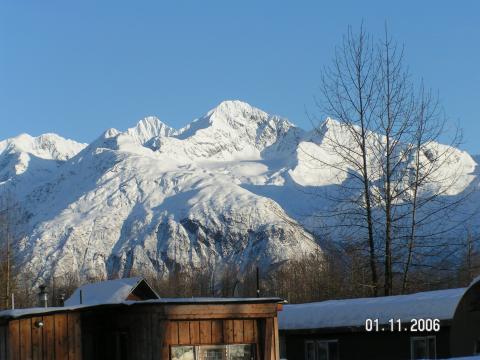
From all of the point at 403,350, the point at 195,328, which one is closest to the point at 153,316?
the point at 195,328

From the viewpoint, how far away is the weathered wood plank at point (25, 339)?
72.7 ft

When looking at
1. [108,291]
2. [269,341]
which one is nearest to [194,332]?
[269,341]

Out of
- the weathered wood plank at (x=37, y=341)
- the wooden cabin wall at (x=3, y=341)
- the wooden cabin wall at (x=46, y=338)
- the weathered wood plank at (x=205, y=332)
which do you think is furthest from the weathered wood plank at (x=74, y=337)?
the weathered wood plank at (x=205, y=332)

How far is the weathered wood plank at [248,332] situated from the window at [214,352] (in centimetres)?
12

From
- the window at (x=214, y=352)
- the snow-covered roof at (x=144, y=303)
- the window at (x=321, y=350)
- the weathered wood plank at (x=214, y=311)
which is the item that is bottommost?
the window at (x=321, y=350)

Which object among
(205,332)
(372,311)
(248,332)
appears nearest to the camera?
(205,332)

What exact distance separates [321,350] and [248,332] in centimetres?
683

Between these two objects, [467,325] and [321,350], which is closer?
[467,325]

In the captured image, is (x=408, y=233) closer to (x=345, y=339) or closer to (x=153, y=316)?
(x=345, y=339)

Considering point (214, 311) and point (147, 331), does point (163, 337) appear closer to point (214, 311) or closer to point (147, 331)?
point (147, 331)

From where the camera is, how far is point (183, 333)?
22500 mm

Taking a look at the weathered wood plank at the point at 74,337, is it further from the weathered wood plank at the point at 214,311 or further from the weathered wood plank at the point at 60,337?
the weathered wood plank at the point at 214,311

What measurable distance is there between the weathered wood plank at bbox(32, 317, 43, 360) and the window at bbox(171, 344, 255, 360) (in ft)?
9.89

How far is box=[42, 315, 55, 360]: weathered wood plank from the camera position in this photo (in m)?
22.5
